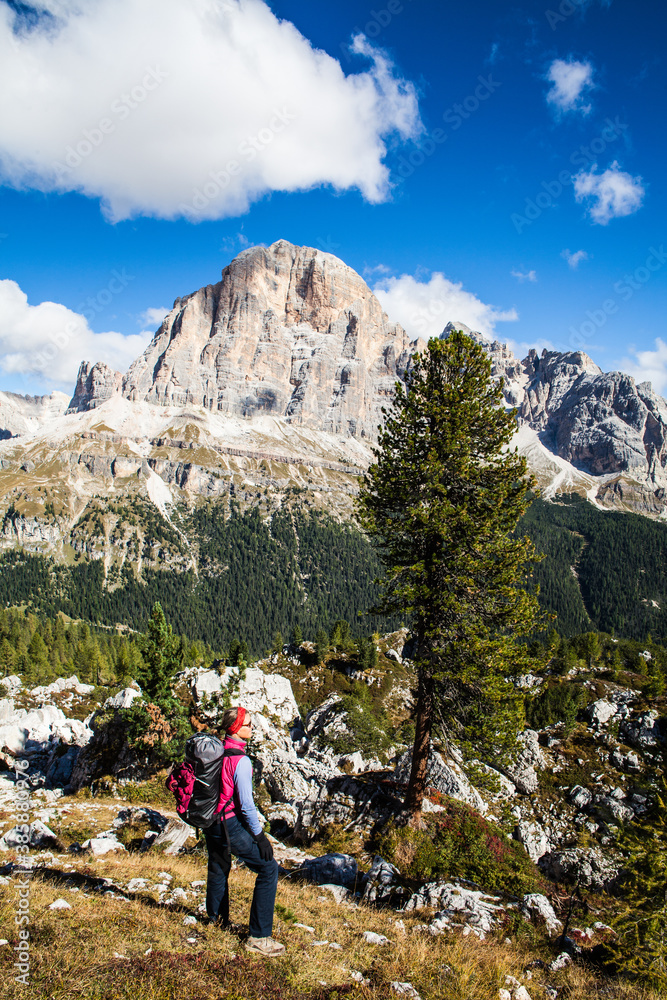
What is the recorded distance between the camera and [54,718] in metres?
38.4

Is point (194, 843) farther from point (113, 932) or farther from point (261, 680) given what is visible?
point (261, 680)

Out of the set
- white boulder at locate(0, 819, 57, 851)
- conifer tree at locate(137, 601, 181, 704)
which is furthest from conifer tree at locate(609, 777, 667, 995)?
conifer tree at locate(137, 601, 181, 704)

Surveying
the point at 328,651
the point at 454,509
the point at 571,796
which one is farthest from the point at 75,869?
the point at 328,651

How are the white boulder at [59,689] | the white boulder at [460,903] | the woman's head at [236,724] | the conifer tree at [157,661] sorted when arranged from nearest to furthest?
the woman's head at [236,724] → the white boulder at [460,903] → the conifer tree at [157,661] → the white boulder at [59,689]

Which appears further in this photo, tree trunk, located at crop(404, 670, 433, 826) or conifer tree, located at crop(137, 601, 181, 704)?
conifer tree, located at crop(137, 601, 181, 704)

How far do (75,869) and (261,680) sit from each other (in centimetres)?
3134

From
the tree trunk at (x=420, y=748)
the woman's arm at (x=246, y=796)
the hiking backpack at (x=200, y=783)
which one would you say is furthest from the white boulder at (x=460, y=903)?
the hiking backpack at (x=200, y=783)

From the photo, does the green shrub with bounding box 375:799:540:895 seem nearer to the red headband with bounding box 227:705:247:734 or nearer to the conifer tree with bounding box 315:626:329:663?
the red headband with bounding box 227:705:247:734

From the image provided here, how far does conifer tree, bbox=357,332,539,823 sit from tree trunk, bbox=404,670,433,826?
0.03 m

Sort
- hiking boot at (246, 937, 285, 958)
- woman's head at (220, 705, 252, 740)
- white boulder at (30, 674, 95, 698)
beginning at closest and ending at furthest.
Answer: hiking boot at (246, 937, 285, 958) < woman's head at (220, 705, 252, 740) < white boulder at (30, 674, 95, 698)

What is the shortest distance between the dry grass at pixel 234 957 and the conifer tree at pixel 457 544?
5.34m

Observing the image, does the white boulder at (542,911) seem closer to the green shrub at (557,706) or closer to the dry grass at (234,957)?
the dry grass at (234,957)

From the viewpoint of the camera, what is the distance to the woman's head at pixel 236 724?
7414 millimetres

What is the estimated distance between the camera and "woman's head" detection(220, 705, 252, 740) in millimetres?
7414
